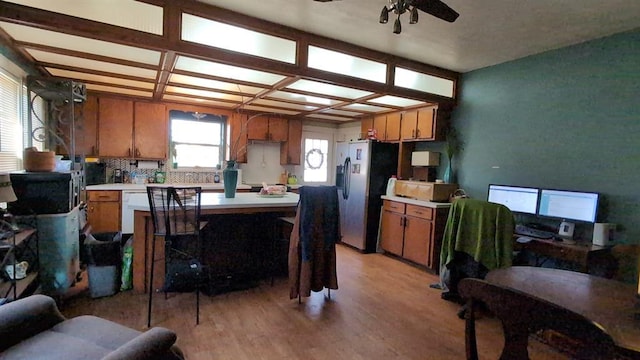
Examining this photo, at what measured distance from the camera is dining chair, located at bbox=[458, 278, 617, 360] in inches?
33.1

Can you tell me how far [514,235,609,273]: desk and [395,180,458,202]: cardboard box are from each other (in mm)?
1223

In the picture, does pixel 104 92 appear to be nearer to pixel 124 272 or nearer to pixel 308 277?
pixel 124 272

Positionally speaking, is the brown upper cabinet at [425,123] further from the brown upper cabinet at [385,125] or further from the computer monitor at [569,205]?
the computer monitor at [569,205]

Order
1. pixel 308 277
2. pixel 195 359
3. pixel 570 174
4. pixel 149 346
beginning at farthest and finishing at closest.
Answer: pixel 570 174, pixel 308 277, pixel 195 359, pixel 149 346

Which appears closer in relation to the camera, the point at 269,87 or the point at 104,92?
the point at 269,87

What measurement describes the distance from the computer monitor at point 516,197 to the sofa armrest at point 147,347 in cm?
354

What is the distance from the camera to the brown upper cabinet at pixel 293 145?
6223 millimetres

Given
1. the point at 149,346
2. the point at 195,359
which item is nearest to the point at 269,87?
the point at 195,359

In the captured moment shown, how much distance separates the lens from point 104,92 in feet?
15.2

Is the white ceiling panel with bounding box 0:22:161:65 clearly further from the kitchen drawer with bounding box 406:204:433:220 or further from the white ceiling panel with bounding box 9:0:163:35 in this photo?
the kitchen drawer with bounding box 406:204:433:220

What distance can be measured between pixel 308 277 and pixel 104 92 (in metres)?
4.17

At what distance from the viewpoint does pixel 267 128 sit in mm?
5953

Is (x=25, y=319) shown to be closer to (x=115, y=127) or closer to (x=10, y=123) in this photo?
(x=10, y=123)

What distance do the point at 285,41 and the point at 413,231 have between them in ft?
9.23
